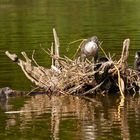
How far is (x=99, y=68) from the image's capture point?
23.6 metres

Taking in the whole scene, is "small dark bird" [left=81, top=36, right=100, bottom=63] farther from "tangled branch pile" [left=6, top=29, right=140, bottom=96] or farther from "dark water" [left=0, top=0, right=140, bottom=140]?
"dark water" [left=0, top=0, right=140, bottom=140]

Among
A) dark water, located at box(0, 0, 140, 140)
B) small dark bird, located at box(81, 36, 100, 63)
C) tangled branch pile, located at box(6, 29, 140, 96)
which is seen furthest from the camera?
tangled branch pile, located at box(6, 29, 140, 96)

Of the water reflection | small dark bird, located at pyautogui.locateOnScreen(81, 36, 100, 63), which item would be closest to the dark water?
the water reflection

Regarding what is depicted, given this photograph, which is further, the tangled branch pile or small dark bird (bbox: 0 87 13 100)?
small dark bird (bbox: 0 87 13 100)

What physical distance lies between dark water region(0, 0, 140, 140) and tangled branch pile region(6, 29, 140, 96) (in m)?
0.53

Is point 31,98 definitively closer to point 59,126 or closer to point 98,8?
point 59,126

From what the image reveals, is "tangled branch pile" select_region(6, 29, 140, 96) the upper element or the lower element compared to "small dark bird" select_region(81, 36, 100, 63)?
lower

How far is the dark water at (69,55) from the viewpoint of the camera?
19.3 meters

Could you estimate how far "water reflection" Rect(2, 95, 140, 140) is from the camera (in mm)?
18812

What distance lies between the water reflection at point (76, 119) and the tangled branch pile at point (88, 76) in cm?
46

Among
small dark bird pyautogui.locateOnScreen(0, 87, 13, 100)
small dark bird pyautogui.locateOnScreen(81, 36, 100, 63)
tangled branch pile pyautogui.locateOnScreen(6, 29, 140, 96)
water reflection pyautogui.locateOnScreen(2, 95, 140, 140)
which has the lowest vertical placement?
water reflection pyautogui.locateOnScreen(2, 95, 140, 140)

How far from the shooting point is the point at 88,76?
941 inches

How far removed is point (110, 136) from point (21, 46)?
21.5m

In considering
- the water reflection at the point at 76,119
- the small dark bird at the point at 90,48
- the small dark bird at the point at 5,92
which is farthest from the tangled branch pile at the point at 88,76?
the small dark bird at the point at 5,92
